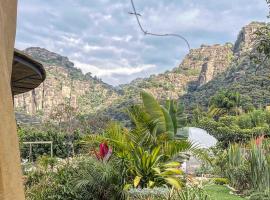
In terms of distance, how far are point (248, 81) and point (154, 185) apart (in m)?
60.6

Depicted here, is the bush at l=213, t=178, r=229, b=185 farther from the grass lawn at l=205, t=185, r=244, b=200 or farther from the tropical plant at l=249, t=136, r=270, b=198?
the tropical plant at l=249, t=136, r=270, b=198

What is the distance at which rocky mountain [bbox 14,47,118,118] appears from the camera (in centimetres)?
8975

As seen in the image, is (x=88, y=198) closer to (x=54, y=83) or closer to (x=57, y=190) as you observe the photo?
(x=57, y=190)

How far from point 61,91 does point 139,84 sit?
19052mm

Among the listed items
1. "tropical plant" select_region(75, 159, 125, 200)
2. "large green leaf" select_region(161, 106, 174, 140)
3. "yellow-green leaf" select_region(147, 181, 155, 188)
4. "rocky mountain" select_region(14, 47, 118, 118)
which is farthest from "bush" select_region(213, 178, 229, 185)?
"rocky mountain" select_region(14, 47, 118, 118)

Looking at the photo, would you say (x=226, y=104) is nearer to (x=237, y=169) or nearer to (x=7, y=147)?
(x=237, y=169)

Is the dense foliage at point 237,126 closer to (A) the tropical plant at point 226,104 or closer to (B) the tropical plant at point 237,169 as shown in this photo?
(A) the tropical plant at point 226,104

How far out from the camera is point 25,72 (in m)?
6.81

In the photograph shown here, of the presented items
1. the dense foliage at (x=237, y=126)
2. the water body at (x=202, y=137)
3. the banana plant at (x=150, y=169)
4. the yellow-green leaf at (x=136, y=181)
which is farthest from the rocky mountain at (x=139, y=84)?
the yellow-green leaf at (x=136, y=181)

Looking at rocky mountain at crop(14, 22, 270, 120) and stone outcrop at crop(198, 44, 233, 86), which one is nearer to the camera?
rocky mountain at crop(14, 22, 270, 120)

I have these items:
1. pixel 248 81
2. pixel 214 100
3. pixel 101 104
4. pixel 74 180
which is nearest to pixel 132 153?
pixel 74 180

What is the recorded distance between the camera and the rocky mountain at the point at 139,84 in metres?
81.1

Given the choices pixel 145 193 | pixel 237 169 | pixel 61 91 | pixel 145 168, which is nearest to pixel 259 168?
pixel 237 169

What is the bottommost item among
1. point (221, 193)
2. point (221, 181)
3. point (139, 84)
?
point (221, 193)
